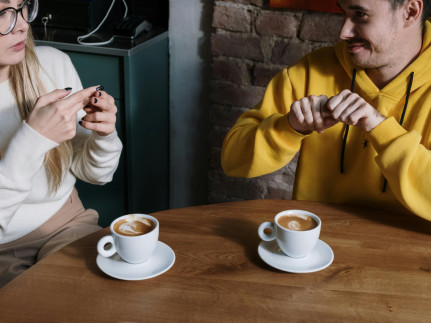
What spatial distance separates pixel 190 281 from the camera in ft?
3.09

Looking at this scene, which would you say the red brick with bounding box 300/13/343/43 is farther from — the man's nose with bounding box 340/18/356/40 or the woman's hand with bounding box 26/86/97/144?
the woman's hand with bounding box 26/86/97/144

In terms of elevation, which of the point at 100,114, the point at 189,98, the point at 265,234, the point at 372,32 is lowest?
the point at 189,98

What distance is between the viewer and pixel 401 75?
1.34 metres

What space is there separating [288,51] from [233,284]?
3.82ft

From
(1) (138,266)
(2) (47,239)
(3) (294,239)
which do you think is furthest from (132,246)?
(2) (47,239)

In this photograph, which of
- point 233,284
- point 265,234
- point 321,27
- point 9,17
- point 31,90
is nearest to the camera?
point 233,284

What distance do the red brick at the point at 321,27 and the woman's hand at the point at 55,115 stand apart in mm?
949

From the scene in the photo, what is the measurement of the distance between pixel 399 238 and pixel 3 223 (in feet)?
2.92

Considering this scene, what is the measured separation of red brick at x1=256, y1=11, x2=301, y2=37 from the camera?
1.86 metres

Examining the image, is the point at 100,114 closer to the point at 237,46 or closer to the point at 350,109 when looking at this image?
the point at 350,109

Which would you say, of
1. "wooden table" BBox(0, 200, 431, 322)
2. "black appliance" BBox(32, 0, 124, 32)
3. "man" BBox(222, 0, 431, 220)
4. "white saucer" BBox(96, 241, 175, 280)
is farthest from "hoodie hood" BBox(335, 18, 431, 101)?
"black appliance" BBox(32, 0, 124, 32)

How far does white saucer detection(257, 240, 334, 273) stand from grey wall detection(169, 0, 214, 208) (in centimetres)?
123

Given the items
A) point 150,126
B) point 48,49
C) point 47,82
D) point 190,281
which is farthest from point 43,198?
point 150,126

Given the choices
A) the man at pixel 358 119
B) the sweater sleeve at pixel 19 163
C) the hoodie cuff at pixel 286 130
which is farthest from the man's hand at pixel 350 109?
the sweater sleeve at pixel 19 163
